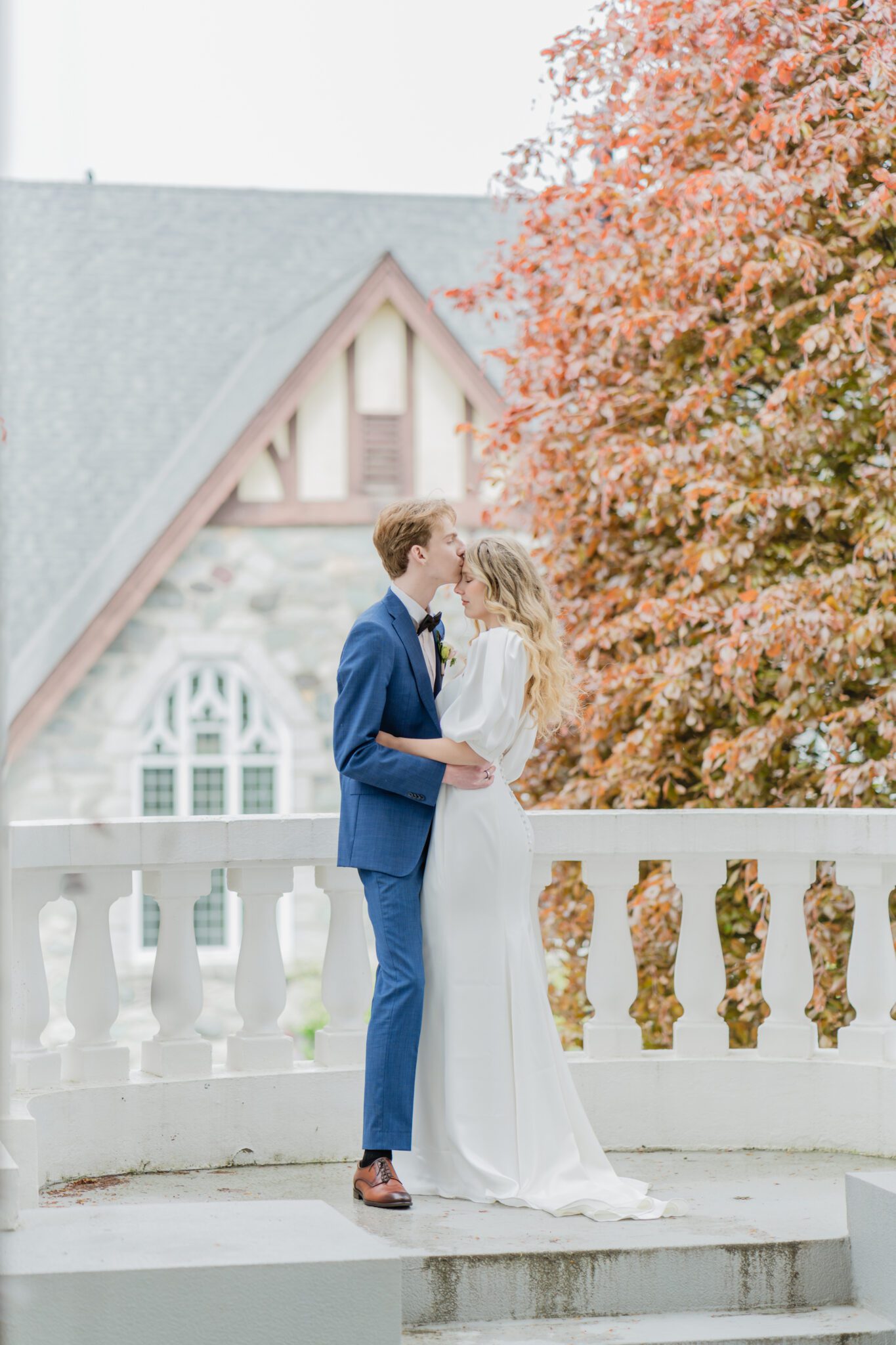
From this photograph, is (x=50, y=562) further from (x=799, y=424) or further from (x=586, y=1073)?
(x=799, y=424)

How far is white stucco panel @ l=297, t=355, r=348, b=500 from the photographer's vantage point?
12688 mm

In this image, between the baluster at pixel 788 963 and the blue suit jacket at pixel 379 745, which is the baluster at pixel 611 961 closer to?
the baluster at pixel 788 963

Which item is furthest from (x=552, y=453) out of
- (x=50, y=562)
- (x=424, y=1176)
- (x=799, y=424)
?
(x=50, y=562)

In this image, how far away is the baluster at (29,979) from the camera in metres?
3.83

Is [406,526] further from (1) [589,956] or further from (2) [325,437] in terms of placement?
(2) [325,437]

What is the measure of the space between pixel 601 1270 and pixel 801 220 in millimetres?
4099

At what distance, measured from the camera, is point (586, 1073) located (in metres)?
4.31

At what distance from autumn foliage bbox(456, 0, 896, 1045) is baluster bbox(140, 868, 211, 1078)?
2264mm

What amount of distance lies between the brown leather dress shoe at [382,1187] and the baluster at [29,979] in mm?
906

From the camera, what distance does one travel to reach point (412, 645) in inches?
145

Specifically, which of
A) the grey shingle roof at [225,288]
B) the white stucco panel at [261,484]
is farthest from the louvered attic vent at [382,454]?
the grey shingle roof at [225,288]

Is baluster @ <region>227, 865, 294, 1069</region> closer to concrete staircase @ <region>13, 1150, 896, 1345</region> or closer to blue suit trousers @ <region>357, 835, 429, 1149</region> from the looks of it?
blue suit trousers @ <region>357, 835, 429, 1149</region>

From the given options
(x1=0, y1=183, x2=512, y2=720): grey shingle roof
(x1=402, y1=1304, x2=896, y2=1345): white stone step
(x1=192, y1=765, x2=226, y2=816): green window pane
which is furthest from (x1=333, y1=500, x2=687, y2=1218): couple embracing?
(x1=192, y1=765, x2=226, y2=816): green window pane

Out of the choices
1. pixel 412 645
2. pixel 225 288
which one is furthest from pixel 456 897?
pixel 225 288
